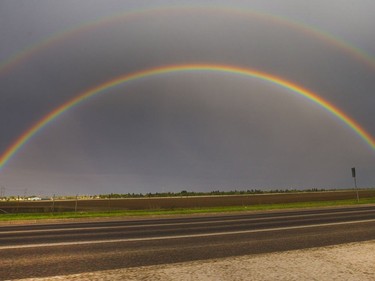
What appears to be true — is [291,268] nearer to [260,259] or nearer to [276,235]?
[260,259]

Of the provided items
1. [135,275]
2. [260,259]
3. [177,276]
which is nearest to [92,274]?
[135,275]

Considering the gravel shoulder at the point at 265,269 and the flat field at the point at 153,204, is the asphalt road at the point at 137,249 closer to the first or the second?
the gravel shoulder at the point at 265,269

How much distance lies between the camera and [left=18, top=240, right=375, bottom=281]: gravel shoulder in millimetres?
6023

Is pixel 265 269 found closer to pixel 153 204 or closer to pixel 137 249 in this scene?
pixel 137 249

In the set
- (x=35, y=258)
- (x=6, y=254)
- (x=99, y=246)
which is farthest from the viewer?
(x=99, y=246)

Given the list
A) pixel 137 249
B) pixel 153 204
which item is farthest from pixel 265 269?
pixel 153 204

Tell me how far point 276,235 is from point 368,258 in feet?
16.2

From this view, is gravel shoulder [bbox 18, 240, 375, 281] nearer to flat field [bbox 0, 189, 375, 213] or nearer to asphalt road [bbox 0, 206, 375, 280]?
asphalt road [bbox 0, 206, 375, 280]

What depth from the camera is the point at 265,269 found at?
21.3 feet

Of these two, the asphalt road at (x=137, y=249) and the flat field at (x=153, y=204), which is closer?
the asphalt road at (x=137, y=249)

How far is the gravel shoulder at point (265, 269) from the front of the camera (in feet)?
19.8

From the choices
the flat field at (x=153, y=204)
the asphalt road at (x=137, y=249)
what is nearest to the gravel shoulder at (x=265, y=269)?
the asphalt road at (x=137, y=249)

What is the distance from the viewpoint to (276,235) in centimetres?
1227

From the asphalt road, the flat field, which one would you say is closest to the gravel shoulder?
the asphalt road
